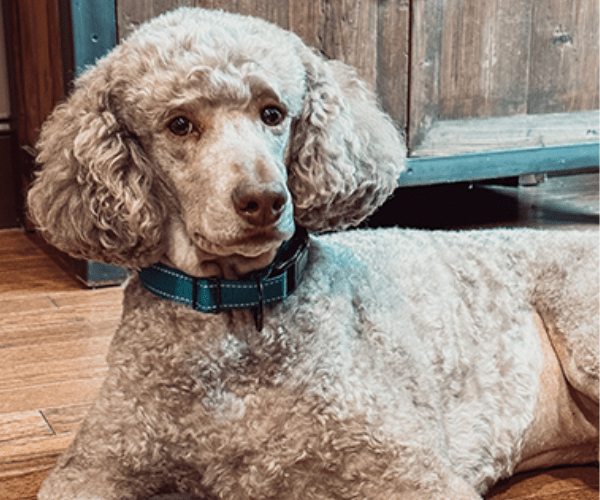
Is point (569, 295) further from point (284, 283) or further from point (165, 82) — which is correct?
point (165, 82)

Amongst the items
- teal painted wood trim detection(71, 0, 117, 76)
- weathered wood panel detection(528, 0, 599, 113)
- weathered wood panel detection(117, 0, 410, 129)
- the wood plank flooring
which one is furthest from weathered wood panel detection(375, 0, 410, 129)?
the wood plank flooring

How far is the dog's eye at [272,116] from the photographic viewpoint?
1.30m

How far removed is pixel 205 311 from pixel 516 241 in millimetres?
688

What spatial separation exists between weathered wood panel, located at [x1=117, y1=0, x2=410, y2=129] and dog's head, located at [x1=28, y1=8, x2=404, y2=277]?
1.59 metres

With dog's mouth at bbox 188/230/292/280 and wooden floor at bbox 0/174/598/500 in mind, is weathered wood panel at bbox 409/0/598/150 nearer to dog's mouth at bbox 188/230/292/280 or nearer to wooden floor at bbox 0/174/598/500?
wooden floor at bbox 0/174/598/500

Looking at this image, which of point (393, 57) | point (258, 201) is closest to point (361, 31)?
point (393, 57)

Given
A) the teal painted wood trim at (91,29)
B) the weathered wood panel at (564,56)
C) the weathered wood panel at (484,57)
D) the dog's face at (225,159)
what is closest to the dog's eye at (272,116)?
the dog's face at (225,159)

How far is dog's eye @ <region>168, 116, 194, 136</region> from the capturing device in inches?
50.0

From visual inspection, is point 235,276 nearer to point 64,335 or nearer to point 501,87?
point 64,335

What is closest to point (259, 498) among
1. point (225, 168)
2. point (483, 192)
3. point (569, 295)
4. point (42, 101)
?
point (225, 168)

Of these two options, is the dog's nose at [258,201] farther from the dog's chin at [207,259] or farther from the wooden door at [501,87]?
the wooden door at [501,87]

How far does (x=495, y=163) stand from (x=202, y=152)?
232cm

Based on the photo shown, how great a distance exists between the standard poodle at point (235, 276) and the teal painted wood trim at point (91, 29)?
56.4 inches

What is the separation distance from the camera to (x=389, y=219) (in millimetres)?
3850
